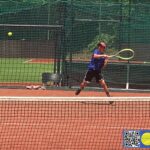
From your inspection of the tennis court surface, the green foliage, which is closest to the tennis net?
the tennis court surface

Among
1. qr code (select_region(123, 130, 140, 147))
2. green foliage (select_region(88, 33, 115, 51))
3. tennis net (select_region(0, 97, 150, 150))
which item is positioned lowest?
tennis net (select_region(0, 97, 150, 150))

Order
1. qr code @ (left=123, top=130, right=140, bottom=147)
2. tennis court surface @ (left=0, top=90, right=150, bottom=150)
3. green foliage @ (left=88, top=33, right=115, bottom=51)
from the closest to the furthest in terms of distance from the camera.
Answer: qr code @ (left=123, top=130, right=140, bottom=147)
tennis court surface @ (left=0, top=90, right=150, bottom=150)
green foliage @ (left=88, top=33, right=115, bottom=51)

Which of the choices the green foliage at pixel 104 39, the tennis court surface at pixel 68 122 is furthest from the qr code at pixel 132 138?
the green foliage at pixel 104 39

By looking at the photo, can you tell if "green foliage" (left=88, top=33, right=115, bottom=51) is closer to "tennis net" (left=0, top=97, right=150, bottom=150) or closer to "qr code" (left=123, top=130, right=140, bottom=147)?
"tennis net" (left=0, top=97, right=150, bottom=150)

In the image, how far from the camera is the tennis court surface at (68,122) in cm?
733

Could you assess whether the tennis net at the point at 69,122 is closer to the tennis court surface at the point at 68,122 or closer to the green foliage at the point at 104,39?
the tennis court surface at the point at 68,122

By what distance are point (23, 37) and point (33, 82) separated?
5.41 feet

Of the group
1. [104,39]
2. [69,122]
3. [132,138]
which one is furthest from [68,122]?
[104,39]

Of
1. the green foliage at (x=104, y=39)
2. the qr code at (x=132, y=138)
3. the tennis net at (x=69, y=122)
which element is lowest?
the tennis net at (x=69, y=122)

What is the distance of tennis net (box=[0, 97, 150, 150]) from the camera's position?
24.1 ft

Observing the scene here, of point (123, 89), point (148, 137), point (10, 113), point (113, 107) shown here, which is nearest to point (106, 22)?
point (123, 89)

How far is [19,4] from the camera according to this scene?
16.8 meters

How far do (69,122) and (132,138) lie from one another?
2.78 metres

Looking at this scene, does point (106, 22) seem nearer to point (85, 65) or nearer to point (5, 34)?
point (85, 65)
